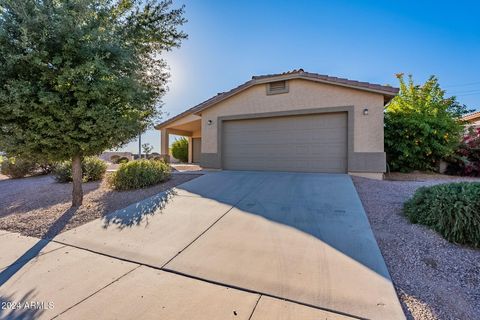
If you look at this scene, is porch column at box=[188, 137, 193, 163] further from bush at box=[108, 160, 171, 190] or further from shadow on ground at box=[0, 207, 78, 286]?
shadow on ground at box=[0, 207, 78, 286]

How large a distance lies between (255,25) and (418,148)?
792 cm

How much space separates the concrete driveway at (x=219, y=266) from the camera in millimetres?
2234

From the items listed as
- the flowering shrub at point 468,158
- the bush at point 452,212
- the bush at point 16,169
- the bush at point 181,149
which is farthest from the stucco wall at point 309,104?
the bush at point 181,149

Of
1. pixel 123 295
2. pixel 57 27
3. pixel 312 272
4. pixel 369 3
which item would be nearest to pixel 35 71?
pixel 57 27

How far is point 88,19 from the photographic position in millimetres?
5082

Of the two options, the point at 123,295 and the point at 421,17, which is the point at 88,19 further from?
the point at 421,17

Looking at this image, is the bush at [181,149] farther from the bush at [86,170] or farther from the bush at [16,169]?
the bush at [86,170]

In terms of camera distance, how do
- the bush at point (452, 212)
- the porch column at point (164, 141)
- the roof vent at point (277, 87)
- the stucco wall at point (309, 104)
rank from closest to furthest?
the bush at point (452, 212)
the stucco wall at point (309, 104)
the roof vent at point (277, 87)
the porch column at point (164, 141)

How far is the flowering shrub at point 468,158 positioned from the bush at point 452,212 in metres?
7.57

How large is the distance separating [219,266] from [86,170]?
9.13 metres

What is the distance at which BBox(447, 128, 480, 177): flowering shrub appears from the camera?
9258 millimetres

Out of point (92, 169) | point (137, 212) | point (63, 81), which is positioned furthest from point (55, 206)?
point (92, 169)

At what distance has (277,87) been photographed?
9352mm

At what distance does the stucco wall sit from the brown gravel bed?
326 centimetres
